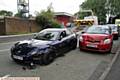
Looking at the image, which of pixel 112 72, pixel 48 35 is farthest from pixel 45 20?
pixel 112 72

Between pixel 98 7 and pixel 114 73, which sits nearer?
pixel 114 73

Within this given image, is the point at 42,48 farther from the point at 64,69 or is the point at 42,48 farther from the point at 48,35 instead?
the point at 48,35

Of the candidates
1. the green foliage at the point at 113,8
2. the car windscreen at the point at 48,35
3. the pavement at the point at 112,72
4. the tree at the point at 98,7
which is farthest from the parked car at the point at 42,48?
the tree at the point at 98,7

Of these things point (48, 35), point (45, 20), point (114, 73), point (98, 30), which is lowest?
point (114, 73)

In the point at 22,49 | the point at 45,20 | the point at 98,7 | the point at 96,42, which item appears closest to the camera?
the point at 22,49

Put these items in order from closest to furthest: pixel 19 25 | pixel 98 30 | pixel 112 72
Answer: pixel 112 72 → pixel 98 30 → pixel 19 25

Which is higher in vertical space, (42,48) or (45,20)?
(45,20)

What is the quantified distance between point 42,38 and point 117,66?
11.1 ft

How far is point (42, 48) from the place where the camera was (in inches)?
347

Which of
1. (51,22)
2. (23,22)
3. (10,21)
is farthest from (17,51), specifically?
(51,22)

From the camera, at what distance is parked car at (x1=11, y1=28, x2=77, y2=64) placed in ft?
28.0

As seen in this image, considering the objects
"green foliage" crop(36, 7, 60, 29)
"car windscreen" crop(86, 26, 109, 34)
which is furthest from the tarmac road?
"green foliage" crop(36, 7, 60, 29)

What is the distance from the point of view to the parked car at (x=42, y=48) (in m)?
8.52

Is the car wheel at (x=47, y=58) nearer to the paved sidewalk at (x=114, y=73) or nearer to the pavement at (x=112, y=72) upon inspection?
the pavement at (x=112, y=72)
